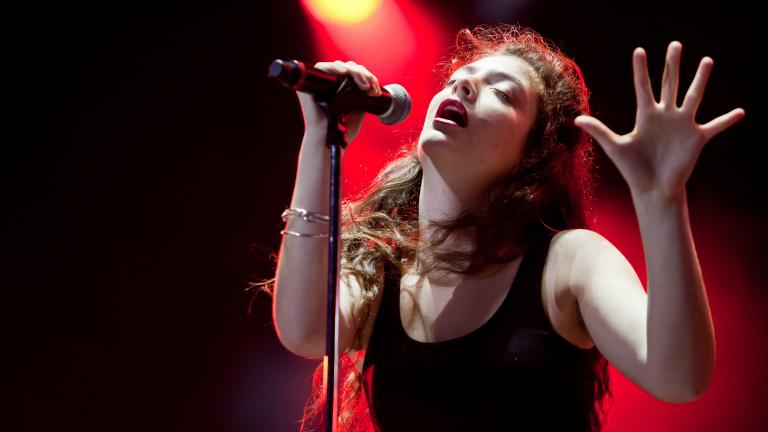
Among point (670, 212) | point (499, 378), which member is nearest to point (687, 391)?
point (670, 212)

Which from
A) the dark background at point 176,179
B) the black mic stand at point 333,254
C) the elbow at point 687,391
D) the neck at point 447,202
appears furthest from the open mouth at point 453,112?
the dark background at point 176,179

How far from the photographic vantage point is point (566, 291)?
1.35 metres

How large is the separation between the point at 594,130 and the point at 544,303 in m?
0.43

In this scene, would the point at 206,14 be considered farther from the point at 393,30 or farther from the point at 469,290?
the point at 469,290

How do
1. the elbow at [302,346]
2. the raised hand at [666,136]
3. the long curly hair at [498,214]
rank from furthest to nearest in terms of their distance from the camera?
the long curly hair at [498,214] < the elbow at [302,346] < the raised hand at [666,136]

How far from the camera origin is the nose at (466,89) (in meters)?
1.52

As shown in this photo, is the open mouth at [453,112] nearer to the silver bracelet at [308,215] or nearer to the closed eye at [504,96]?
the closed eye at [504,96]

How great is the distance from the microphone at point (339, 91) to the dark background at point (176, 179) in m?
1.59

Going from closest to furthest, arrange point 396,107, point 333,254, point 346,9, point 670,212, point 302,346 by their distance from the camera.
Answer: point 670,212, point 333,254, point 396,107, point 302,346, point 346,9

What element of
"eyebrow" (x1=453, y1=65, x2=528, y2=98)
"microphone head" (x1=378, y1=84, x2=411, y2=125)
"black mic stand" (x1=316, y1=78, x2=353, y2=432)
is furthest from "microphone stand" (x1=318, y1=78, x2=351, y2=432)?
"eyebrow" (x1=453, y1=65, x2=528, y2=98)

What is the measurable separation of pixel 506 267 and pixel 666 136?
20.6 inches

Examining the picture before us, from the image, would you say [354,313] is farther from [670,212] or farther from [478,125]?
[670,212]

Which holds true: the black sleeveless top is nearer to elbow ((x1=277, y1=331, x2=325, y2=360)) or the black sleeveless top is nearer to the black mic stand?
elbow ((x1=277, y1=331, x2=325, y2=360))

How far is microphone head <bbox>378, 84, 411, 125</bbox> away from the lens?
1.29 m
